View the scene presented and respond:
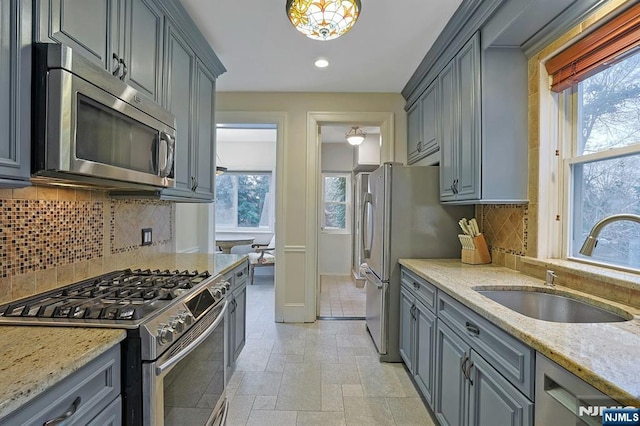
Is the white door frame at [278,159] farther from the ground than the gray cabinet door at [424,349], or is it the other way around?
the white door frame at [278,159]

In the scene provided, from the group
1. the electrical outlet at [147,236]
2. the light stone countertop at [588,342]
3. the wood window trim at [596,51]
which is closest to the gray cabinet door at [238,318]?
the electrical outlet at [147,236]

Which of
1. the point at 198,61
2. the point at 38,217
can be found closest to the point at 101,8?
the point at 38,217

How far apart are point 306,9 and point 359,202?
14.0 ft

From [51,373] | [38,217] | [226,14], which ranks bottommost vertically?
[51,373]

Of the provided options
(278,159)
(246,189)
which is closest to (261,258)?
(246,189)

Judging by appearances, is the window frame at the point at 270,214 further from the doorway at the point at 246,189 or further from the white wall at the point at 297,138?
the white wall at the point at 297,138

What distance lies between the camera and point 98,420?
0.93 meters

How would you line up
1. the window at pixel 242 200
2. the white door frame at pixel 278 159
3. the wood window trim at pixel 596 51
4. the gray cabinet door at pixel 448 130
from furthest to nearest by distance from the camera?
the window at pixel 242 200 < the white door frame at pixel 278 159 < the gray cabinet door at pixel 448 130 < the wood window trim at pixel 596 51

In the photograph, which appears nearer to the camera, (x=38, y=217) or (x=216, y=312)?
(x=38, y=217)

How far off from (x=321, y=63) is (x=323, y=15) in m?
1.14

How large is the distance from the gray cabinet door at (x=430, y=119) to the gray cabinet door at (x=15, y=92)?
2587mm

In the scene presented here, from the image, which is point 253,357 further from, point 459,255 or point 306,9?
point 306,9

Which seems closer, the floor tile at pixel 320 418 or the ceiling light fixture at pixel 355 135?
the floor tile at pixel 320 418

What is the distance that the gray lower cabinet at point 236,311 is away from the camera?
2295 mm
